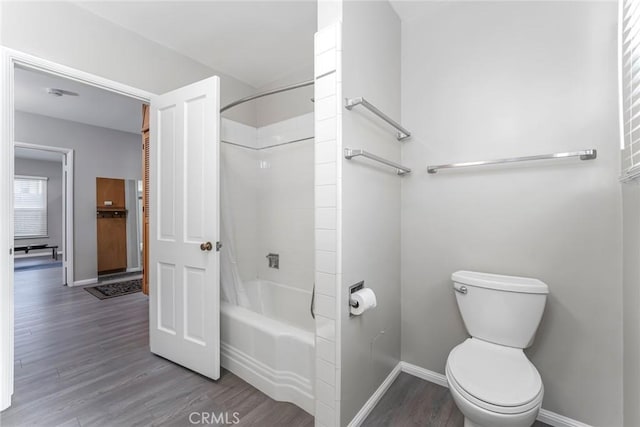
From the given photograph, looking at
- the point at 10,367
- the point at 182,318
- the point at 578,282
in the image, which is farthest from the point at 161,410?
the point at 578,282

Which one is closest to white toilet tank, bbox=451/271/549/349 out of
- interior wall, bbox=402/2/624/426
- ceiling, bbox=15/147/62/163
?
interior wall, bbox=402/2/624/426

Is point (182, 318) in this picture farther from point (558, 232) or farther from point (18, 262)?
point (18, 262)

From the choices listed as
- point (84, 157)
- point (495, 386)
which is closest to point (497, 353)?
point (495, 386)

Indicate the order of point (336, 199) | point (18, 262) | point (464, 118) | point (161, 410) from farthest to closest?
point (18, 262) → point (464, 118) → point (161, 410) → point (336, 199)

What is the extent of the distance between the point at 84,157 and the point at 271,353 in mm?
4688

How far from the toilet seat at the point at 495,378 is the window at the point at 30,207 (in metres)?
9.03

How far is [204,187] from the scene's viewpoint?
1.91 metres

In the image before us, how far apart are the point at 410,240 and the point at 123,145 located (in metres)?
5.22

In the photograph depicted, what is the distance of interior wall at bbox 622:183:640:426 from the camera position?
45.6 inches

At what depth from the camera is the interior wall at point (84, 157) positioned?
13.0 ft

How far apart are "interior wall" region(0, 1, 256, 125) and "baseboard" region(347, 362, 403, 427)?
2644 millimetres

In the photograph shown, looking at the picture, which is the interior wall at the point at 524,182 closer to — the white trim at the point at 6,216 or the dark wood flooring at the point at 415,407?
the dark wood flooring at the point at 415,407

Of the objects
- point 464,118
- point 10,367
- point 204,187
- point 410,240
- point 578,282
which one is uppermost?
point 464,118

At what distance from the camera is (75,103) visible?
357 cm
